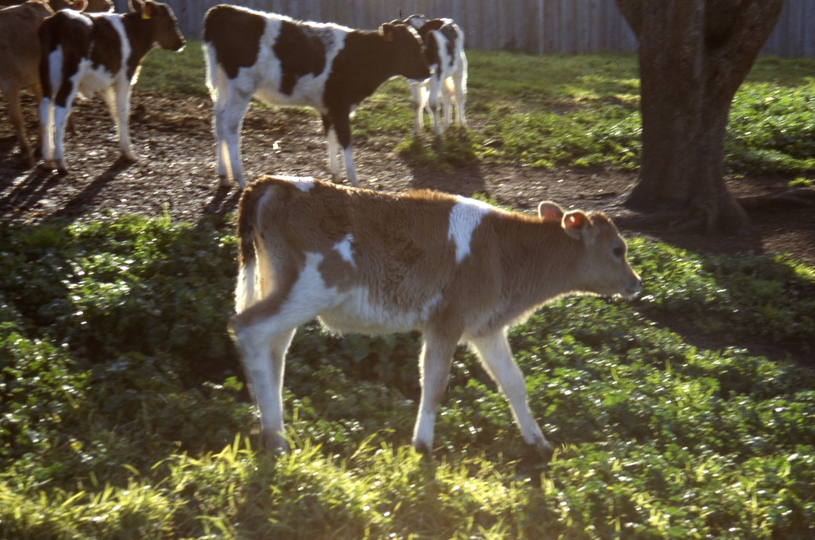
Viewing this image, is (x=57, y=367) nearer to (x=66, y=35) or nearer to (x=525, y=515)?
(x=525, y=515)

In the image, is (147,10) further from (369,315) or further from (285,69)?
(369,315)

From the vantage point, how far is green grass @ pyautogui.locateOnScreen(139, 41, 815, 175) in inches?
457

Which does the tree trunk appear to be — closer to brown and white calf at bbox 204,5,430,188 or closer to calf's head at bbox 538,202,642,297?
brown and white calf at bbox 204,5,430,188

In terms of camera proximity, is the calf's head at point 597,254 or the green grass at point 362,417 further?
the calf's head at point 597,254

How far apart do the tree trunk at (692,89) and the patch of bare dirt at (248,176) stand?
437 millimetres

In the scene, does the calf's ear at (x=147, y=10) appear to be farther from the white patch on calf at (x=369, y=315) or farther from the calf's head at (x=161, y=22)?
the white patch on calf at (x=369, y=315)

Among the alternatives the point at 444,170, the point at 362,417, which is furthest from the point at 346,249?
the point at 444,170

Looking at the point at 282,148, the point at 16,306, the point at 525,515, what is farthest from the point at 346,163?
the point at 525,515

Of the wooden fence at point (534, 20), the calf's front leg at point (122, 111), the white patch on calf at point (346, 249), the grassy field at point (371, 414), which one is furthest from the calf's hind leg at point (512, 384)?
the wooden fence at point (534, 20)

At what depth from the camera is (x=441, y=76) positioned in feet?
42.3

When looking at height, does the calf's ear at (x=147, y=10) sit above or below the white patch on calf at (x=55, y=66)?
above

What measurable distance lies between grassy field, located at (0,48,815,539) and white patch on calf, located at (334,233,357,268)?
0.94 metres

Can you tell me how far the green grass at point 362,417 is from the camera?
4133 millimetres

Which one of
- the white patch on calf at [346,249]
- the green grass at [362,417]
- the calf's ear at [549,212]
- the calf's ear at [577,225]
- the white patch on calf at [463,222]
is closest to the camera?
the green grass at [362,417]
